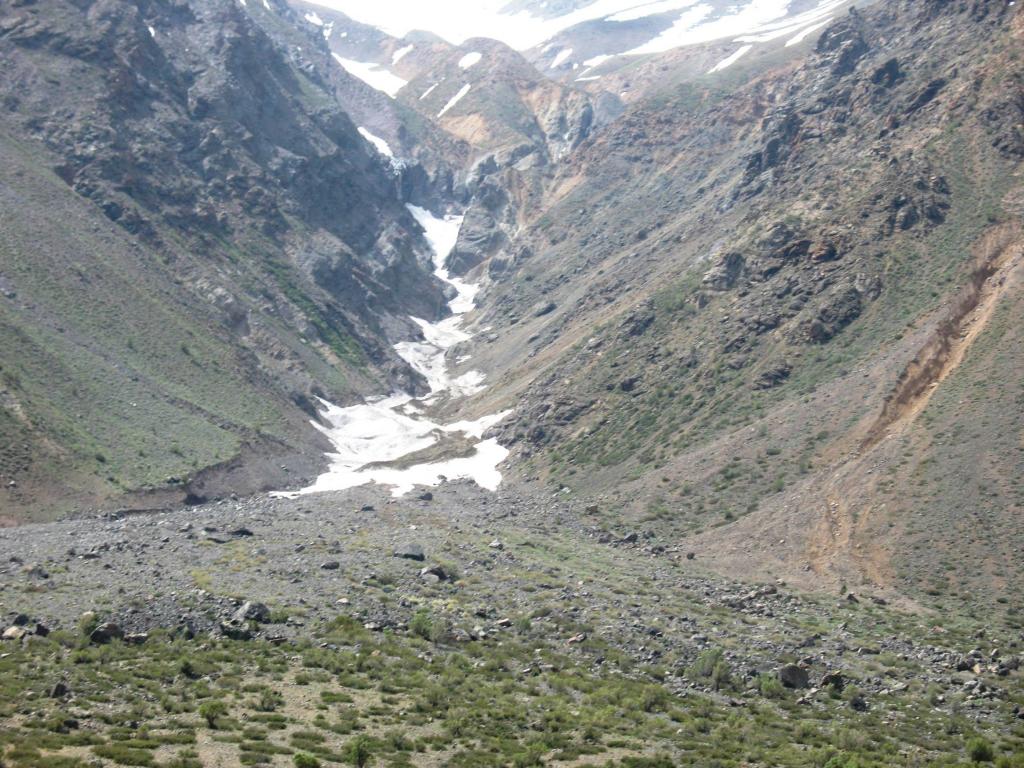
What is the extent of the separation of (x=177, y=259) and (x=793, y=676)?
96.1m

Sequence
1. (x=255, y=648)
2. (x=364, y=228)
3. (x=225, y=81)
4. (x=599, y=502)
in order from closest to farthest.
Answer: (x=255, y=648) < (x=599, y=502) < (x=225, y=81) < (x=364, y=228)

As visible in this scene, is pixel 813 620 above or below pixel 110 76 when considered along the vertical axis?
below

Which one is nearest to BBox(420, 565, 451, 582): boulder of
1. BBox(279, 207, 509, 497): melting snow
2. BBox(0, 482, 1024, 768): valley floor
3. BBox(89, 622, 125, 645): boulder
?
BBox(0, 482, 1024, 768): valley floor

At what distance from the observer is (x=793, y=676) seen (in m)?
38.8

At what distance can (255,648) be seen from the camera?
36500 millimetres

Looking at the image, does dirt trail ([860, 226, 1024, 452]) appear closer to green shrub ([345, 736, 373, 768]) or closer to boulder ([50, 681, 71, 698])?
green shrub ([345, 736, 373, 768])

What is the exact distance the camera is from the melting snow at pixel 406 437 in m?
92.9

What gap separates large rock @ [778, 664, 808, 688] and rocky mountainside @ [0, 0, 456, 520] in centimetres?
4759

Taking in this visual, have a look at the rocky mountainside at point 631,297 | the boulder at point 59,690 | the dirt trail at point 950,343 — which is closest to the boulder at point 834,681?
the rocky mountainside at point 631,297

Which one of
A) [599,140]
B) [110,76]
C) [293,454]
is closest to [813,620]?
[293,454]

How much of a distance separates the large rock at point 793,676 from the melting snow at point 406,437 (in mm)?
48294

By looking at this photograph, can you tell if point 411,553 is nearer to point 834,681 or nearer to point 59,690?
point 834,681

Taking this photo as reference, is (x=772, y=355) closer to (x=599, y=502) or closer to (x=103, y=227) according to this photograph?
(x=599, y=502)

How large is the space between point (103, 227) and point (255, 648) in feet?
277
